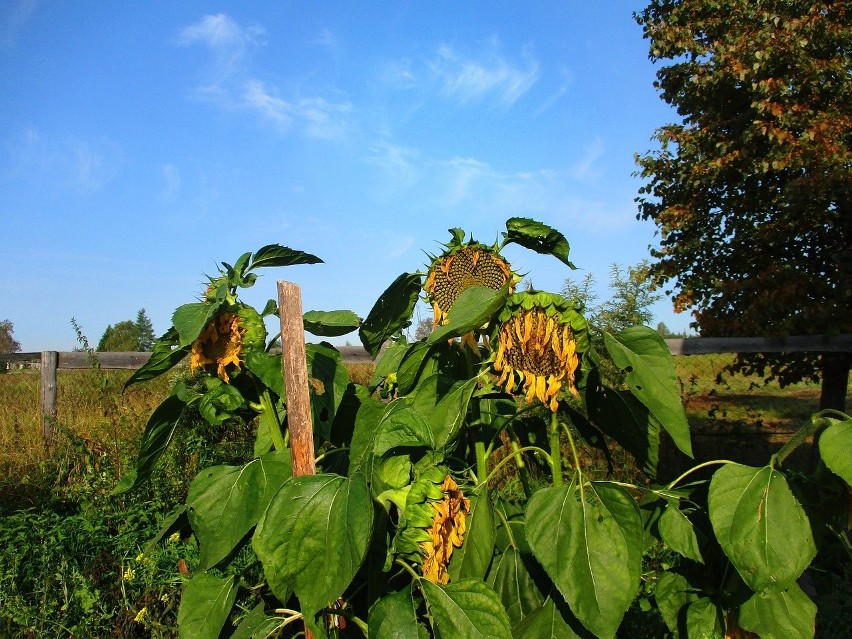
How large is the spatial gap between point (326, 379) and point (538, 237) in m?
0.52

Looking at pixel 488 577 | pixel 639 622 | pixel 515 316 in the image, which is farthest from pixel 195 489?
pixel 639 622

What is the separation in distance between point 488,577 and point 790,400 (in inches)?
211

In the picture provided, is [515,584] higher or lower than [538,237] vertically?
lower

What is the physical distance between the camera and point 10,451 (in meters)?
4.57

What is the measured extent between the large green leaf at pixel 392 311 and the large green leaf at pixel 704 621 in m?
0.80

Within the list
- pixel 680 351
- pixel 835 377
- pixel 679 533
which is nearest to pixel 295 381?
pixel 679 533

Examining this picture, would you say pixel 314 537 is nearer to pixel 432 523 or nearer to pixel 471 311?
pixel 432 523

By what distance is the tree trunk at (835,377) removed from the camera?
4453 millimetres

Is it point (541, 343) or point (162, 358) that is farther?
point (162, 358)

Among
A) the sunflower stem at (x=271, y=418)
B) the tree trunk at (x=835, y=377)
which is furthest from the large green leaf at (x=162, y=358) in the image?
the tree trunk at (x=835, y=377)

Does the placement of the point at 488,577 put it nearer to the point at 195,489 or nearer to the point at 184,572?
the point at 195,489

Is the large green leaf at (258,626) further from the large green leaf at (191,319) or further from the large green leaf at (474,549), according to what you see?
the large green leaf at (191,319)

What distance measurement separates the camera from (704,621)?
138cm

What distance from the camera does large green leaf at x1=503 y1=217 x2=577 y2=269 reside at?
1419mm
